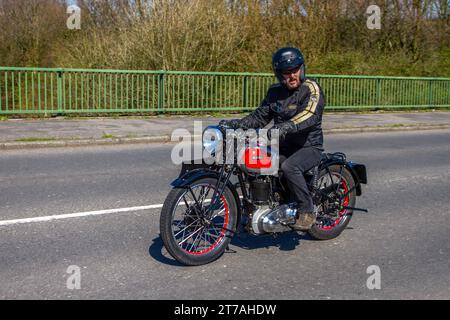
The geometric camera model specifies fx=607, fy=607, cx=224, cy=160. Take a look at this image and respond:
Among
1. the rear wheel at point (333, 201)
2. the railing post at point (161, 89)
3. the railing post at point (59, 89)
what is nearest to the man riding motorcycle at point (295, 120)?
the rear wheel at point (333, 201)

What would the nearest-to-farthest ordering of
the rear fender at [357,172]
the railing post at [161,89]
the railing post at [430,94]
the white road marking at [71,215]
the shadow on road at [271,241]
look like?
the shadow on road at [271,241] < the rear fender at [357,172] < the white road marking at [71,215] < the railing post at [161,89] < the railing post at [430,94]

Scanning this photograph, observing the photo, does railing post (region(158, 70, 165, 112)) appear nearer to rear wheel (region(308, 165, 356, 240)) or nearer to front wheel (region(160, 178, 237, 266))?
rear wheel (region(308, 165, 356, 240))

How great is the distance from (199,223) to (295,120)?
1.17 m

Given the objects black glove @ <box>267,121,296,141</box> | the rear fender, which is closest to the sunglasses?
black glove @ <box>267,121,296,141</box>

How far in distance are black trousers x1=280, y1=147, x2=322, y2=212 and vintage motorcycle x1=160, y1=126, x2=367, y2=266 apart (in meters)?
0.09

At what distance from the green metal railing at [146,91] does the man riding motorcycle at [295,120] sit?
1152 cm

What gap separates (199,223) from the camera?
4973 mm

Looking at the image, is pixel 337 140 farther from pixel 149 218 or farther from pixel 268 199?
pixel 268 199

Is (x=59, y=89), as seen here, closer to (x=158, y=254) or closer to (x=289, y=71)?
(x=158, y=254)

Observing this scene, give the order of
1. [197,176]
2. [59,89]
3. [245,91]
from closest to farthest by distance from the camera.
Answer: [197,176] < [59,89] < [245,91]

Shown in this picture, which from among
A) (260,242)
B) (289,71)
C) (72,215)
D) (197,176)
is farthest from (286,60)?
(72,215)

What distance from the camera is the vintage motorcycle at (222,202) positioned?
15.6 ft

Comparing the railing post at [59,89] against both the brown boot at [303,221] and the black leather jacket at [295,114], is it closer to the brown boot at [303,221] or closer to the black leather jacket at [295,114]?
the black leather jacket at [295,114]

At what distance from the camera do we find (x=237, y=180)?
17.2ft
